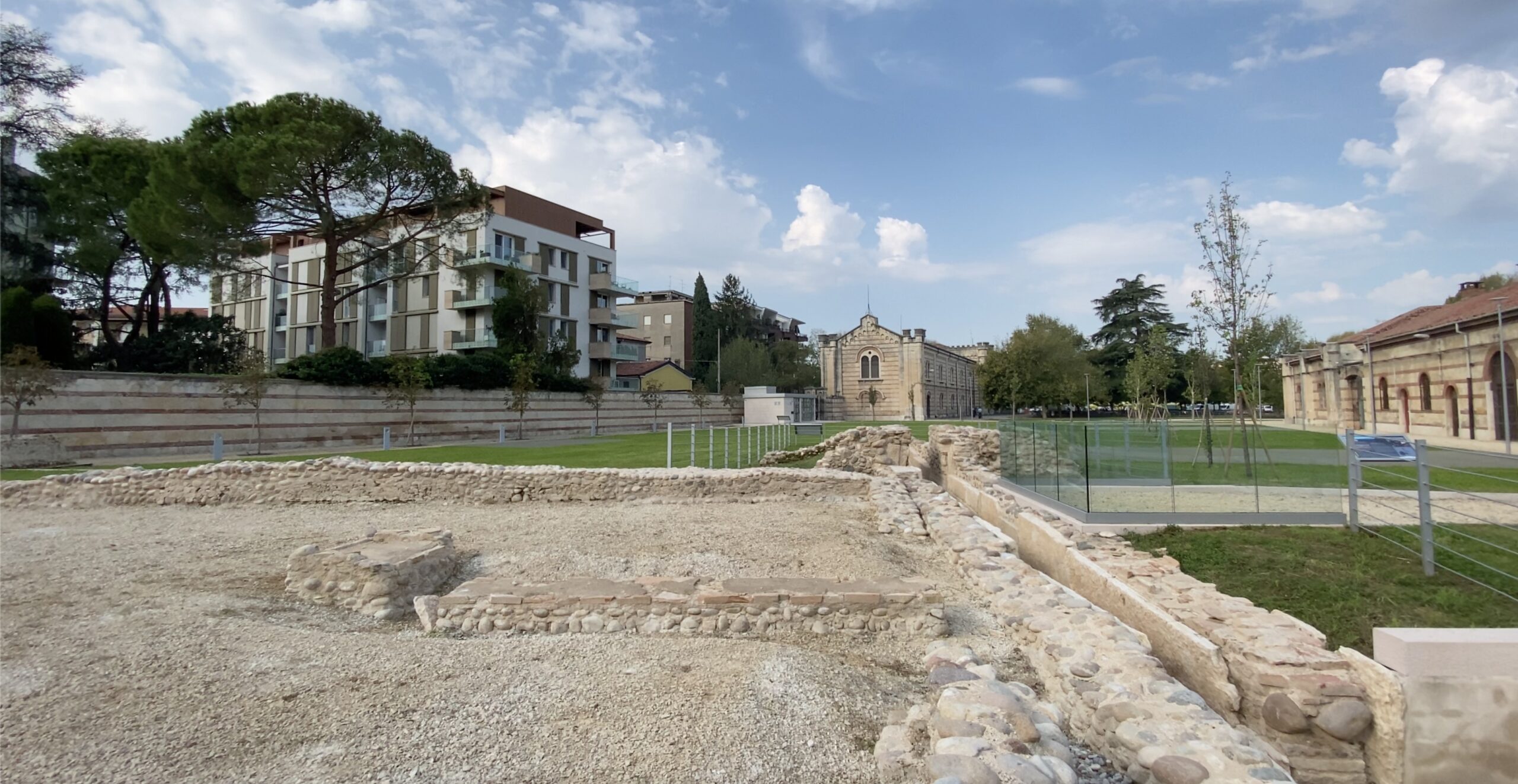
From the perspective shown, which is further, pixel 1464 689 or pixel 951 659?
pixel 951 659

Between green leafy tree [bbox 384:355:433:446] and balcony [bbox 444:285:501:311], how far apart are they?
1149cm

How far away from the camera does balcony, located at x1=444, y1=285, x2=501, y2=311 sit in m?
40.9

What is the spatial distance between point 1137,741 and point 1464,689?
6.89 ft

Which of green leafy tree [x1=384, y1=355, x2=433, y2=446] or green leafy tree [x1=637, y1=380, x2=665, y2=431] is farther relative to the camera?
green leafy tree [x1=637, y1=380, x2=665, y2=431]

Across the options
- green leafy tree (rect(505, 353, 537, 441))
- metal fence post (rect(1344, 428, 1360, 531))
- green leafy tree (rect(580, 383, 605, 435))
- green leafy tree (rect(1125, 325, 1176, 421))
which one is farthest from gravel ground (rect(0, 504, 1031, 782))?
green leafy tree (rect(1125, 325, 1176, 421))

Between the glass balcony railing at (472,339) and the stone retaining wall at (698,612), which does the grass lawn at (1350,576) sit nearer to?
the stone retaining wall at (698,612)

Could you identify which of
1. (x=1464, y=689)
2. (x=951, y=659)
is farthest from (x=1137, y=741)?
(x=1464, y=689)

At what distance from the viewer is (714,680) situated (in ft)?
14.0

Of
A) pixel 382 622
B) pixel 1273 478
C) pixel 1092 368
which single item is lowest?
pixel 382 622

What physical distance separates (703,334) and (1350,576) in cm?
6326

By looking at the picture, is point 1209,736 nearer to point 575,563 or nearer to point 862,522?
point 575,563

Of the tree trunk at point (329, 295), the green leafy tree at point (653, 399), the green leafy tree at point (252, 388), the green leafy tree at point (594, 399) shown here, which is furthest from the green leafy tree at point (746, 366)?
the green leafy tree at point (252, 388)

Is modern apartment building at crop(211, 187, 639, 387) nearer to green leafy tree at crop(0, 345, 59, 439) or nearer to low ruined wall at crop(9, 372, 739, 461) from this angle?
low ruined wall at crop(9, 372, 739, 461)

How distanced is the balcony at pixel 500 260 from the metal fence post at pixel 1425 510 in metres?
37.6
